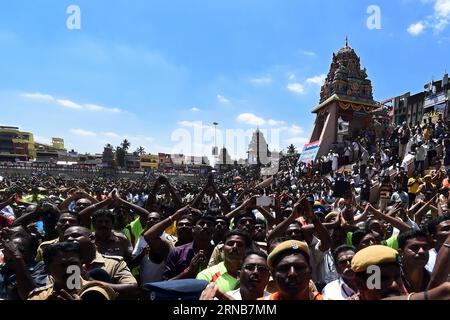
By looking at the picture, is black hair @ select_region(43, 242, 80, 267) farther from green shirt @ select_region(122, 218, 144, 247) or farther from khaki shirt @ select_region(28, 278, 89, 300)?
green shirt @ select_region(122, 218, 144, 247)

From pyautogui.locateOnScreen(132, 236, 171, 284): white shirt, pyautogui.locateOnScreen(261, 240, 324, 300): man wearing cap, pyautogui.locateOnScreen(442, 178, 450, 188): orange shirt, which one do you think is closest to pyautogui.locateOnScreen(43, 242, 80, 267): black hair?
pyautogui.locateOnScreen(261, 240, 324, 300): man wearing cap

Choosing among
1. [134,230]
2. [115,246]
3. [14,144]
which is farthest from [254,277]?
[14,144]

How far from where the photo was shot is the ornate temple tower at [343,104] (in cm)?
2986

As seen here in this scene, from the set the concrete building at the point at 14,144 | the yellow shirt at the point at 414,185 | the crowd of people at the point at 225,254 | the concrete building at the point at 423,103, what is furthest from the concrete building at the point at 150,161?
the crowd of people at the point at 225,254

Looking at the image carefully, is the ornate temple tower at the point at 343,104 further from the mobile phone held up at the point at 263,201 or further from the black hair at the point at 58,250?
the black hair at the point at 58,250

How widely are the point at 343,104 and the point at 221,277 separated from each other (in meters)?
29.3

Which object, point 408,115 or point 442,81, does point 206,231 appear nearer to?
point 442,81

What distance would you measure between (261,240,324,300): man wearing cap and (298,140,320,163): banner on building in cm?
2728

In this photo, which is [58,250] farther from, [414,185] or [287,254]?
[414,185]

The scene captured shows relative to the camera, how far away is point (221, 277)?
3365 millimetres

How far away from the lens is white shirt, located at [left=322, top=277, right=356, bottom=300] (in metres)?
3.17

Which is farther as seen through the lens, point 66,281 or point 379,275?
point 66,281

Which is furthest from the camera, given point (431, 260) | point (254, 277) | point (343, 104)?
point (343, 104)
